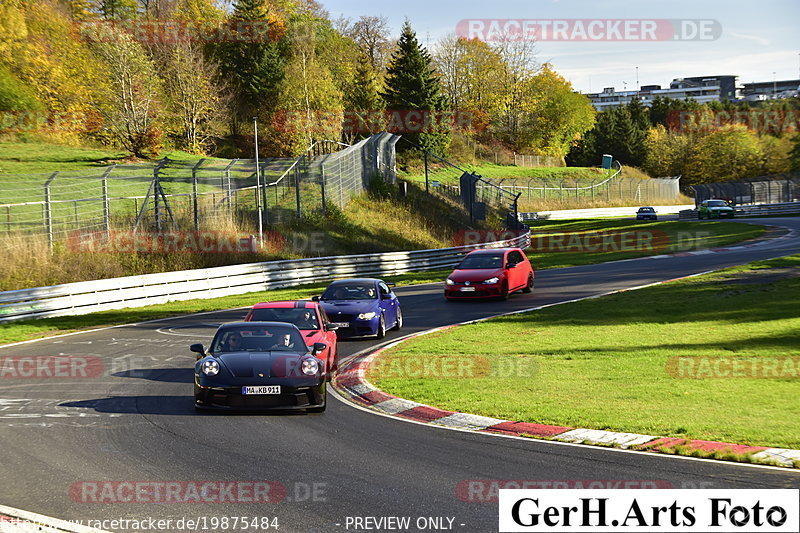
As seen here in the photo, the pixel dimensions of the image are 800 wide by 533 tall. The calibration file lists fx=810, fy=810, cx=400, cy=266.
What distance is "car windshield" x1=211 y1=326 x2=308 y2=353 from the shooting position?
1199 centimetres

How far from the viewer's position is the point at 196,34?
82125mm

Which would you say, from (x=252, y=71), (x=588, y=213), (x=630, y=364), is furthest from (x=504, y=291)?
(x=588, y=213)

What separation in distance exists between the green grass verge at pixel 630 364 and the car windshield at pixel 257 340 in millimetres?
1686

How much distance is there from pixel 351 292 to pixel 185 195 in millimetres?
16781

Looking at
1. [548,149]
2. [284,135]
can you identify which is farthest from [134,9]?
[548,149]

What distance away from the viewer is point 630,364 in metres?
14.2

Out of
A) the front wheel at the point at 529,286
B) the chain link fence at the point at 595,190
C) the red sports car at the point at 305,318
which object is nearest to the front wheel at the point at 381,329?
the red sports car at the point at 305,318

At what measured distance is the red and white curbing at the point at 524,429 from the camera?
833 cm

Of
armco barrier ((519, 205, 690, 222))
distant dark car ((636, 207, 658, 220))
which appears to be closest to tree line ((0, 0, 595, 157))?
armco barrier ((519, 205, 690, 222))

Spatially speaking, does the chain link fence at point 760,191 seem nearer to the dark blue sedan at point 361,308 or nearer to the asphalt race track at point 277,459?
the dark blue sedan at point 361,308

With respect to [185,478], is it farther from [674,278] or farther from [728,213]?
[728,213]

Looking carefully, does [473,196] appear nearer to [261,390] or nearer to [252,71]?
[252,71]

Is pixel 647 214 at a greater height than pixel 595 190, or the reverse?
pixel 595 190

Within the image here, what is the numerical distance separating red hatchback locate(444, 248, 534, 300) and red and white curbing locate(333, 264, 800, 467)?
11.4 m
